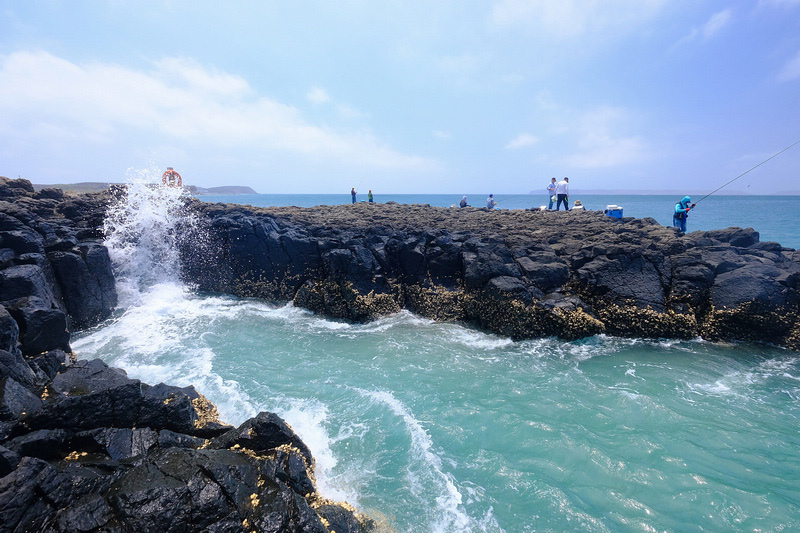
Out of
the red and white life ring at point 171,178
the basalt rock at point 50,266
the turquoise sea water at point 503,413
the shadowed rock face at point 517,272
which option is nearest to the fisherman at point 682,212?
the shadowed rock face at point 517,272

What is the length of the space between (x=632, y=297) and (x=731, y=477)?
736cm

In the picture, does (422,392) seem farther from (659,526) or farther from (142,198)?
(142,198)

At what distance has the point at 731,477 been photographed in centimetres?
709

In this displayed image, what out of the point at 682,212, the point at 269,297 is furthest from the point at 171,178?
the point at 682,212

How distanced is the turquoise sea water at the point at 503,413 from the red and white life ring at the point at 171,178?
9.22m

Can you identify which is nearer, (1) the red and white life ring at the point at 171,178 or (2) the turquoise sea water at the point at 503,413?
Result: (2) the turquoise sea water at the point at 503,413

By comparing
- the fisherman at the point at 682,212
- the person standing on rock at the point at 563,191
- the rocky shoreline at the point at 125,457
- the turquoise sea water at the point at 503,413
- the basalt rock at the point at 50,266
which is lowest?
the turquoise sea water at the point at 503,413

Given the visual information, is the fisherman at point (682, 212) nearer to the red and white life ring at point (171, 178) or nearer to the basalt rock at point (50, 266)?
the basalt rock at point (50, 266)

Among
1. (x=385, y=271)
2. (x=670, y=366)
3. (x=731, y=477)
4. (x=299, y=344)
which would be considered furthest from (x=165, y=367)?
(x=670, y=366)

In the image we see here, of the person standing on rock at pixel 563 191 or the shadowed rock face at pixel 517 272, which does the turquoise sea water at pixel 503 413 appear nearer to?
the shadowed rock face at pixel 517 272

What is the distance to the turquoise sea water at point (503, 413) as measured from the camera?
6492 millimetres

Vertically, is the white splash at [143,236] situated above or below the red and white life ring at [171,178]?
below

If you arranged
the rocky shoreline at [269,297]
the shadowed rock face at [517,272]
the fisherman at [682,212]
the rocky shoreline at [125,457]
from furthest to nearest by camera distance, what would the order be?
1. the fisherman at [682,212]
2. the shadowed rock face at [517,272]
3. the rocky shoreline at [269,297]
4. the rocky shoreline at [125,457]

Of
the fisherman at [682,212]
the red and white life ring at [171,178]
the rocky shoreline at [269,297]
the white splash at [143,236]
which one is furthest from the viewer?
the red and white life ring at [171,178]
